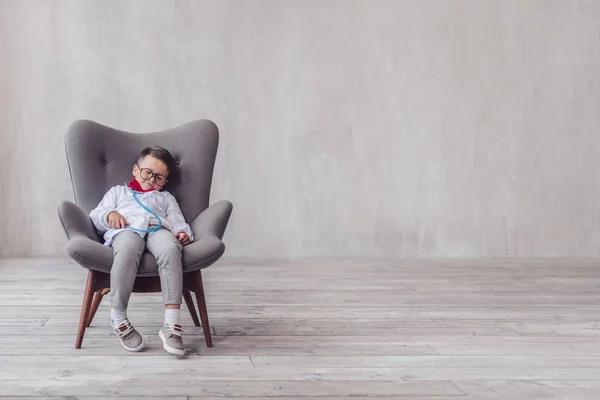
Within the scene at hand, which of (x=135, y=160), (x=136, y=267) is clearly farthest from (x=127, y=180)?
(x=136, y=267)

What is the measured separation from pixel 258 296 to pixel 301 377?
1377mm

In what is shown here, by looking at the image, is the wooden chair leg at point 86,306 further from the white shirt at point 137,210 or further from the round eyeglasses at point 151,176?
the round eyeglasses at point 151,176

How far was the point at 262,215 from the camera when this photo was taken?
500 centimetres

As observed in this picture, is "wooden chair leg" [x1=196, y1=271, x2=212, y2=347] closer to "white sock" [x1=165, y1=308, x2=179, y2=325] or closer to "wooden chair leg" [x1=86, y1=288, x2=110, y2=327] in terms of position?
"white sock" [x1=165, y1=308, x2=179, y2=325]

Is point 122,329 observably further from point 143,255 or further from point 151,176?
point 151,176

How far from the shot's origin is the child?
8.16 feet

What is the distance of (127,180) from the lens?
117 inches

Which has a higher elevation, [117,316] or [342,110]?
[342,110]

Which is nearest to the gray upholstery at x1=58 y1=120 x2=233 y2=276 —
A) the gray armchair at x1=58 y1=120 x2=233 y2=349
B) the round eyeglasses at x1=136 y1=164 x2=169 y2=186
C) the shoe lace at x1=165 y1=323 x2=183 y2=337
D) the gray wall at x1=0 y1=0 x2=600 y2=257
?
the gray armchair at x1=58 y1=120 x2=233 y2=349

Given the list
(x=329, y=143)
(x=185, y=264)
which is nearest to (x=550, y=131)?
(x=329, y=143)

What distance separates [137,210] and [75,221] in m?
0.26

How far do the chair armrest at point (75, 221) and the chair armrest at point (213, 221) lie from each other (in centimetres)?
41

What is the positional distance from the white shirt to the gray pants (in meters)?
0.11

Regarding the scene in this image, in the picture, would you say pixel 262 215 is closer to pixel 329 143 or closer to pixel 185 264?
pixel 329 143
